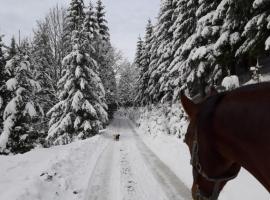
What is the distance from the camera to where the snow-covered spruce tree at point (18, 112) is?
18.2 meters

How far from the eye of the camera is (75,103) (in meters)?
25.4

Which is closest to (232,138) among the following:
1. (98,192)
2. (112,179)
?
(98,192)

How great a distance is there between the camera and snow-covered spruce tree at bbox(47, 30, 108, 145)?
25328 millimetres

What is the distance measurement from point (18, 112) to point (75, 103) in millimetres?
6998

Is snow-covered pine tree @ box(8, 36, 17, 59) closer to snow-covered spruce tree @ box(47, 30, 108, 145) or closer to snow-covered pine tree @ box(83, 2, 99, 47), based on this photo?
snow-covered spruce tree @ box(47, 30, 108, 145)

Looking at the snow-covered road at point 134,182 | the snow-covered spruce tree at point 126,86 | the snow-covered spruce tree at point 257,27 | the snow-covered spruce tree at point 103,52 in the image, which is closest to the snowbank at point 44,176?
the snow-covered road at point 134,182

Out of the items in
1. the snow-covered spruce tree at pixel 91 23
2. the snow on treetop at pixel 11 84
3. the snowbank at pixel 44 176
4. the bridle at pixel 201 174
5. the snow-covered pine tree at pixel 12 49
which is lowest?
the snowbank at pixel 44 176

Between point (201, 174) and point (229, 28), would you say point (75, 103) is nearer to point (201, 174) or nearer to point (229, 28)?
point (229, 28)

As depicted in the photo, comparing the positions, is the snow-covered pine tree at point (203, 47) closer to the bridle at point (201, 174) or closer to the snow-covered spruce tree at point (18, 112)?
the snow-covered spruce tree at point (18, 112)

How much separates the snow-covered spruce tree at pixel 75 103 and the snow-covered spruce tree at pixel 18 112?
5.55 m

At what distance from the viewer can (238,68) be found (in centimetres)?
2184

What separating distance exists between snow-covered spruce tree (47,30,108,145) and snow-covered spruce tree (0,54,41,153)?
5554 mm

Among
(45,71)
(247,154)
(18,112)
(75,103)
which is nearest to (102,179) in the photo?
(247,154)

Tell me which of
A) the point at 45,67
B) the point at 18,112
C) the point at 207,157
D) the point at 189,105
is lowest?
the point at 207,157
